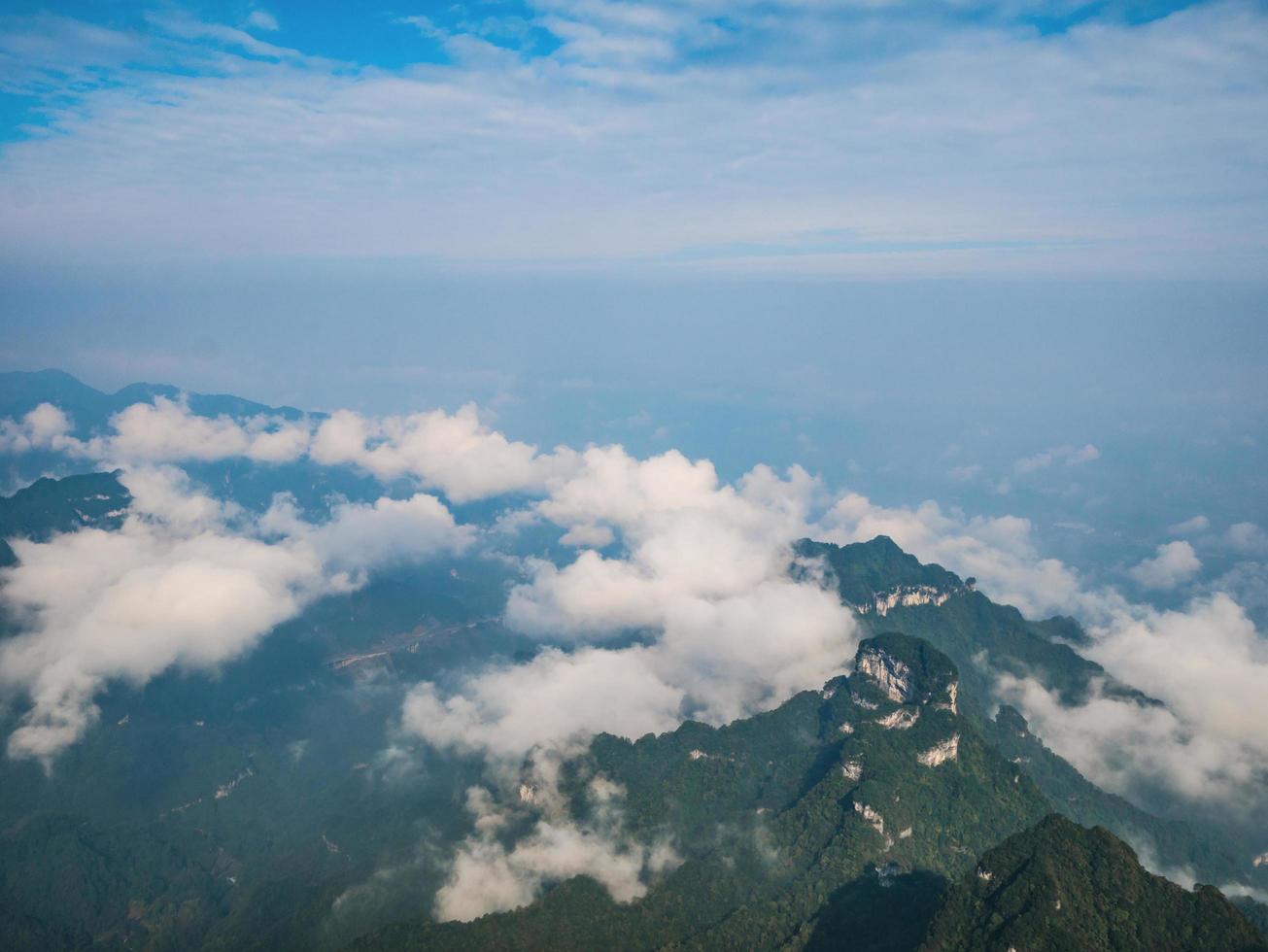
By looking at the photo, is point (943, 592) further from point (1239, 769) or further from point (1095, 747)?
point (1239, 769)

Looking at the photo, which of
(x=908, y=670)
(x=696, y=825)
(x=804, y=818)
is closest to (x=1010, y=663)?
(x=908, y=670)

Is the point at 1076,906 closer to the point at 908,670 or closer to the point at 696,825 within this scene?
the point at 696,825

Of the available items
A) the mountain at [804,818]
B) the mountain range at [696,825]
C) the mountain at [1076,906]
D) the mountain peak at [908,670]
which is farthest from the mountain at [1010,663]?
the mountain at [1076,906]

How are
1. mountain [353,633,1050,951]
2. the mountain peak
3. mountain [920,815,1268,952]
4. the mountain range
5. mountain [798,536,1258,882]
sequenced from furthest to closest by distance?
mountain [798,536,1258,882]
the mountain peak
mountain [353,633,1050,951]
the mountain range
mountain [920,815,1268,952]

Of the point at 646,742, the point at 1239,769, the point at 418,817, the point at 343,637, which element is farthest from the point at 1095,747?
the point at 343,637

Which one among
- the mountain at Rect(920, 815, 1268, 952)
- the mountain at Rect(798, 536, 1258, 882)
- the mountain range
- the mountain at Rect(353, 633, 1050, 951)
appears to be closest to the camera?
the mountain at Rect(920, 815, 1268, 952)

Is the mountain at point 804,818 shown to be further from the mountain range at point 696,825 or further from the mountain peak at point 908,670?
the mountain range at point 696,825

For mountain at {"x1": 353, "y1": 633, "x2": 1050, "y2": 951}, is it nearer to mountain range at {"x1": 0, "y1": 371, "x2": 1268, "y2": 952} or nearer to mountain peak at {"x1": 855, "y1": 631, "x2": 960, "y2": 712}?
mountain peak at {"x1": 855, "y1": 631, "x2": 960, "y2": 712}

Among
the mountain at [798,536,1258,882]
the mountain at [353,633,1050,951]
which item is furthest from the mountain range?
the mountain at [798,536,1258,882]
